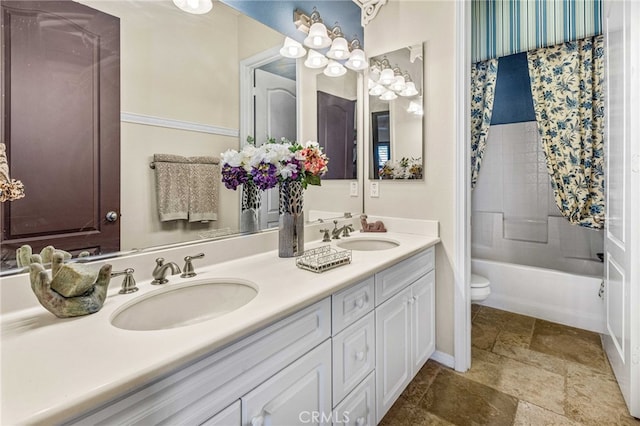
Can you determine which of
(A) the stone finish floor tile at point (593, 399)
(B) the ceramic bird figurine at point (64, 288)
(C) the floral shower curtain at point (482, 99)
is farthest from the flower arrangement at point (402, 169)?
(B) the ceramic bird figurine at point (64, 288)

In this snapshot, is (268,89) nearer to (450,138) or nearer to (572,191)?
(450,138)

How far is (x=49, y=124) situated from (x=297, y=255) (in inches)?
39.6

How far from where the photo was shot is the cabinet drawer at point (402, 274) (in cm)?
138

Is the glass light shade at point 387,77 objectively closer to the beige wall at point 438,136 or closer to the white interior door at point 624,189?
the beige wall at point 438,136

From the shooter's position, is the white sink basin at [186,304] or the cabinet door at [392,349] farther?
the cabinet door at [392,349]

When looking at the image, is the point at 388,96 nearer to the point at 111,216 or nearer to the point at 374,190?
the point at 374,190

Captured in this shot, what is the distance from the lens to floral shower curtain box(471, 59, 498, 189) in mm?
2794

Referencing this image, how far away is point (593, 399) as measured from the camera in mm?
1654

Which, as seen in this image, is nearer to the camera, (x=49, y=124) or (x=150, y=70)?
(x=49, y=124)

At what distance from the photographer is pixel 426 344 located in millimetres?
1862

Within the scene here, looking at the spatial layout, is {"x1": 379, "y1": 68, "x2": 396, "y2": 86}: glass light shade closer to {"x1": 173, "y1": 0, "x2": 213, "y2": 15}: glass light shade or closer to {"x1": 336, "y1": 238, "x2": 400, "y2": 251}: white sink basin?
{"x1": 336, "y1": 238, "x2": 400, "y2": 251}: white sink basin

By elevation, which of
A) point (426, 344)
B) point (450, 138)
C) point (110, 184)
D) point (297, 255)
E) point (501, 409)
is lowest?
point (501, 409)

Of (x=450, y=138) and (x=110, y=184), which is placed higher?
(x=450, y=138)

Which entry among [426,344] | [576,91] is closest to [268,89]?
[426,344]
